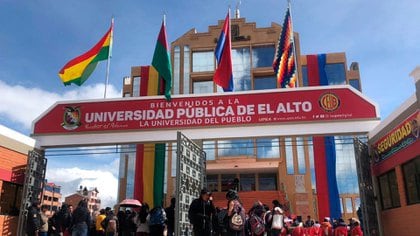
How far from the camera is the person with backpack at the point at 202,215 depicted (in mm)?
8180

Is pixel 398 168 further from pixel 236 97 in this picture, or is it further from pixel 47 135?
pixel 47 135

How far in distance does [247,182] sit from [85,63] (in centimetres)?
2303

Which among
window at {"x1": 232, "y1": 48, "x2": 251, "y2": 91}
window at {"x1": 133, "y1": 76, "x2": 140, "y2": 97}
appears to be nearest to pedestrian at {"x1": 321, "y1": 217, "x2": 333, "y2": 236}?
window at {"x1": 232, "y1": 48, "x2": 251, "y2": 91}

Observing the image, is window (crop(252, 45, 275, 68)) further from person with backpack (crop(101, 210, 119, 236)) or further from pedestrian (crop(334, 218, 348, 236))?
person with backpack (crop(101, 210, 119, 236))

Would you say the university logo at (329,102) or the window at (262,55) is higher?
the window at (262,55)

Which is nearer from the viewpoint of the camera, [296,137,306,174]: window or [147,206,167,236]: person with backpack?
[147,206,167,236]: person with backpack

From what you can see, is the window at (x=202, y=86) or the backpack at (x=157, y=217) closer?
the backpack at (x=157, y=217)

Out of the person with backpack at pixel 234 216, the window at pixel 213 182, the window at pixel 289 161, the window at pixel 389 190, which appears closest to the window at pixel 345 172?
the window at pixel 289 161

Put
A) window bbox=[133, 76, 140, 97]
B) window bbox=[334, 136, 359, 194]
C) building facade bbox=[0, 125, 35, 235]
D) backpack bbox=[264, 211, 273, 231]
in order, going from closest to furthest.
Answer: backpack bbox=[264, 211, 273, 231]
building facade bbox=[0, 125, 35, 235]
window bbox=[334, 136, 359, 194]
window bbox=[133, 76, 140, 97]

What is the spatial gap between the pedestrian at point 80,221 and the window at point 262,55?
91.7 feet

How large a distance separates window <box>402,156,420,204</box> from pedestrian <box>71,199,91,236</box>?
803 centimetres

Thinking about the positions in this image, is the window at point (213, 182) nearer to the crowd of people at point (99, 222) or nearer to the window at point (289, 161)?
the window at point (289, 161)

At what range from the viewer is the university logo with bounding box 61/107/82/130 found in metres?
12.8

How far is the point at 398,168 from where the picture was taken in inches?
419
